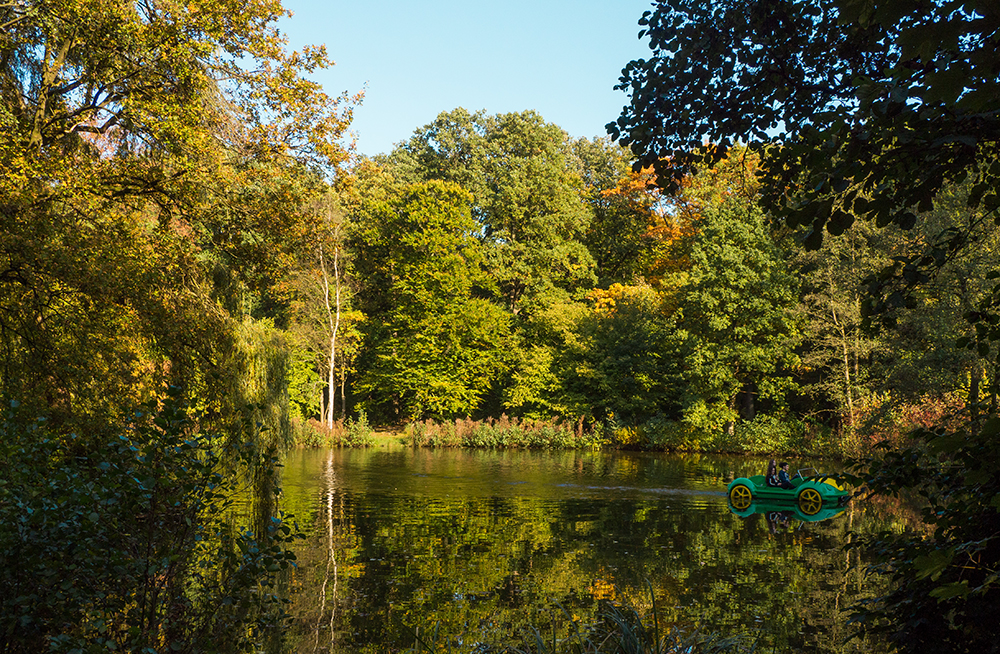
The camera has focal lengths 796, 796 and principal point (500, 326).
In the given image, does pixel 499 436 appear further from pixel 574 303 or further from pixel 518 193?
pixel 518 193

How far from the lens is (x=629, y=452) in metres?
32.6

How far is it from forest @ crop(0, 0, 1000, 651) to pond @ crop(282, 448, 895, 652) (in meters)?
1.25

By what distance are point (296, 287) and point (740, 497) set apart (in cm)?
2527

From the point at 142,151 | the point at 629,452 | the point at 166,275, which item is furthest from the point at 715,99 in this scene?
the point at 629,452

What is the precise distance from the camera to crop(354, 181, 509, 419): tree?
39281 mm

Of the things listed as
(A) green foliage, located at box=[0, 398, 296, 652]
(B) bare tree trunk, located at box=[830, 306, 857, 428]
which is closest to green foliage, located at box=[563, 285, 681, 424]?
(B) bare tree trunk, located at box=[830, 306, 857, 428]

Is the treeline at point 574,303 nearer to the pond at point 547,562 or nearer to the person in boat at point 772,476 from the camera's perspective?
the person in boat at point 772,476

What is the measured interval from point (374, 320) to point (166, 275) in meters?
30.8

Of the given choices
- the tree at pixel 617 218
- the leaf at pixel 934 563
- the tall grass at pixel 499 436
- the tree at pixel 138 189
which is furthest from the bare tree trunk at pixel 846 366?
the leaf at pixel 934 563

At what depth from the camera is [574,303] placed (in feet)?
130

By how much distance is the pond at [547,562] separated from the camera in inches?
307

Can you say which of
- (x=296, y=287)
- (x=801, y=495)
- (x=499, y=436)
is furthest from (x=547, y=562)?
(x=296, y=287)

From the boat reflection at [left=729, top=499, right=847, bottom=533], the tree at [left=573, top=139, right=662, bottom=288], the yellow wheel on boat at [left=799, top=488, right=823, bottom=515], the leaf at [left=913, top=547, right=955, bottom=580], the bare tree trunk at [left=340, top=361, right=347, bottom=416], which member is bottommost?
the boat reflection at [left=729, top=499, right=847, bottom=533]

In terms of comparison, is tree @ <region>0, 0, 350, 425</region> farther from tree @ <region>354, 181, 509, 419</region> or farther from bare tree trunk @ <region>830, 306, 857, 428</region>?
tree @ <region>354, 181, 509, 419</region>
